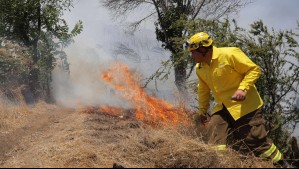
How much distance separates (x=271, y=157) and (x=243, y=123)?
1.96 ft

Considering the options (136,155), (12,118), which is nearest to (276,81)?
(136,155)

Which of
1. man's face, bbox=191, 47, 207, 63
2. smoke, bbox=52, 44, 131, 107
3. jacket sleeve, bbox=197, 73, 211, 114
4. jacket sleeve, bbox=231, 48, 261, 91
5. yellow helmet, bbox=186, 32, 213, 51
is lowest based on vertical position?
smoke, bbox=52, 44, 131, 107

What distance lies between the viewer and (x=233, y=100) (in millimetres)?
5742

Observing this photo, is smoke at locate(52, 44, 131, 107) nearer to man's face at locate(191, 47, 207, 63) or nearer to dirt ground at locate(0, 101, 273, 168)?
dirt ground at locate(0, 101, 273, 168)

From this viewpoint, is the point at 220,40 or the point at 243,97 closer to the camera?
the point at 243,97

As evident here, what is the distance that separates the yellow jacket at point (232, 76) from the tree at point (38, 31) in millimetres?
14094

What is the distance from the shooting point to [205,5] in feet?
67.4

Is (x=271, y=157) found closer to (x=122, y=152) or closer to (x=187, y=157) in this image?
(x=187, y=157)

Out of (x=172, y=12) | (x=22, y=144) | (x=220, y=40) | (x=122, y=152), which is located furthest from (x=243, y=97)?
(x=172, y=12)

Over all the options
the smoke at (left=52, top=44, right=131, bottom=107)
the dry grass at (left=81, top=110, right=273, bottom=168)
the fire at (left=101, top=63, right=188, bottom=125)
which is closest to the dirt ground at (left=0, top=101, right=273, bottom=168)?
the dry grass at (left=81, top=110, right=273, bottom=168)

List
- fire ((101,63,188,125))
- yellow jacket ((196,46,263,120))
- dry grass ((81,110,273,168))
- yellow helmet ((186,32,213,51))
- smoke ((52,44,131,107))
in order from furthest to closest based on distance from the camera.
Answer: smoke ((52,44,131,107)) < fire ((101,63,188,125)) < yellow helmet ((186,32,213,51)) < yellow jacket ((196,46,263,120)) < dry grass ((81,110,273,168))

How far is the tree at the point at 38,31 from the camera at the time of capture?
1873 centimetres

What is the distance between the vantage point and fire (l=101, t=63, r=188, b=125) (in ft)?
28.7

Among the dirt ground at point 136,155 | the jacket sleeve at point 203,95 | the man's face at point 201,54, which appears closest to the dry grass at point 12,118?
the dirt ground at point 136,155
